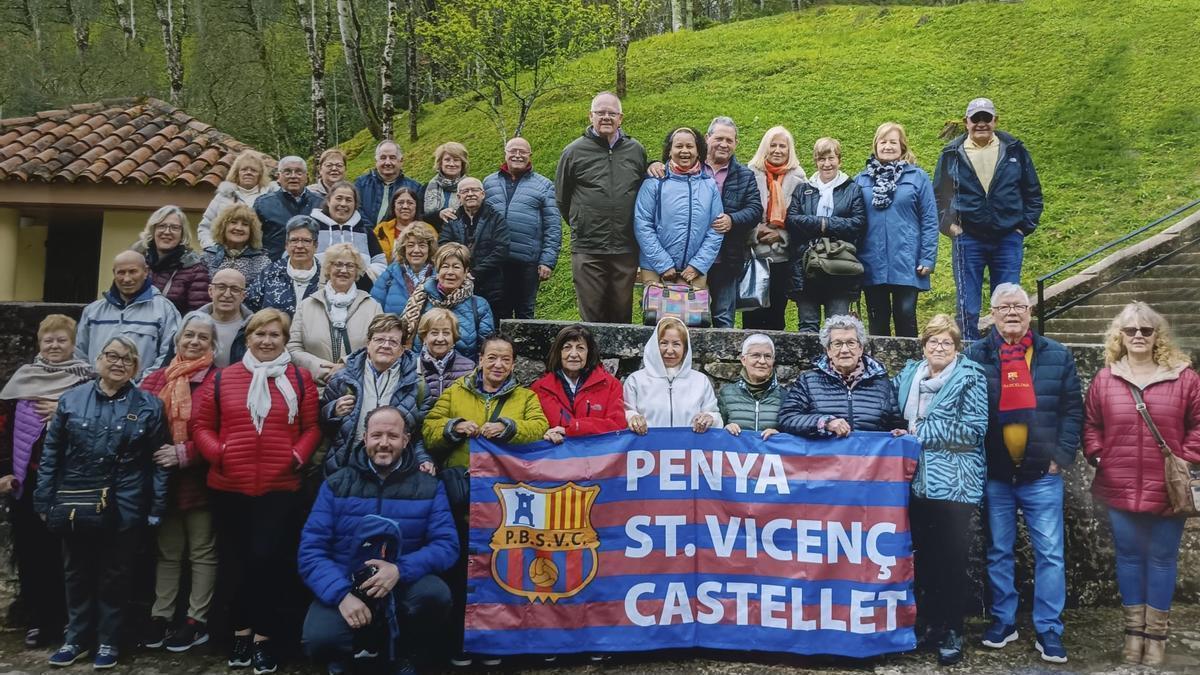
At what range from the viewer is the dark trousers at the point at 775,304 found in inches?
252

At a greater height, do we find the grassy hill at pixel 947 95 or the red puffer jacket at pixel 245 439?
the grassy hill at pixel 947 95

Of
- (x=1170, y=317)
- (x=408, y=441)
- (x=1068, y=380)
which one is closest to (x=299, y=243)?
(x=408, y=441)

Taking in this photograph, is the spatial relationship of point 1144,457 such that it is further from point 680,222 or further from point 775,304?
point 680,222

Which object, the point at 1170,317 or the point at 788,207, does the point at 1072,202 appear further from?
the point at 788,207

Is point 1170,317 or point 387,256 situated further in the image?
point 1170,317

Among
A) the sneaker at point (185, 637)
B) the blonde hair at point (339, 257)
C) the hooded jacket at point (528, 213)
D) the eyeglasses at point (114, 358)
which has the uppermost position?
the hooded jacket at point (528, 213)

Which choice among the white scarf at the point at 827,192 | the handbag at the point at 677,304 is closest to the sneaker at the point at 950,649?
the handbag at the point at 677,304

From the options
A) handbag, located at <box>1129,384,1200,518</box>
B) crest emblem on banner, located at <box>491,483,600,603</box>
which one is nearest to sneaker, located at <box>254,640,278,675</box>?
crest emblem on banner, located at <box>491,483,600,603</box>

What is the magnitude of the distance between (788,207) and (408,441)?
→ 3.48 meters

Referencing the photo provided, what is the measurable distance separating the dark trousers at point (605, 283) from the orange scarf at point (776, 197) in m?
1.11

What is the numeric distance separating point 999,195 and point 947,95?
58.3 feet

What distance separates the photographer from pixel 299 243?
5500mm

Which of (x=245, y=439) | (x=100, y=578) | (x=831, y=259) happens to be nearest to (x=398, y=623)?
(x=245, y=439)

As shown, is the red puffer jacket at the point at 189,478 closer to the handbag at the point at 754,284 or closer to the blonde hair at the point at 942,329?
the handbag at the point at 754,284
